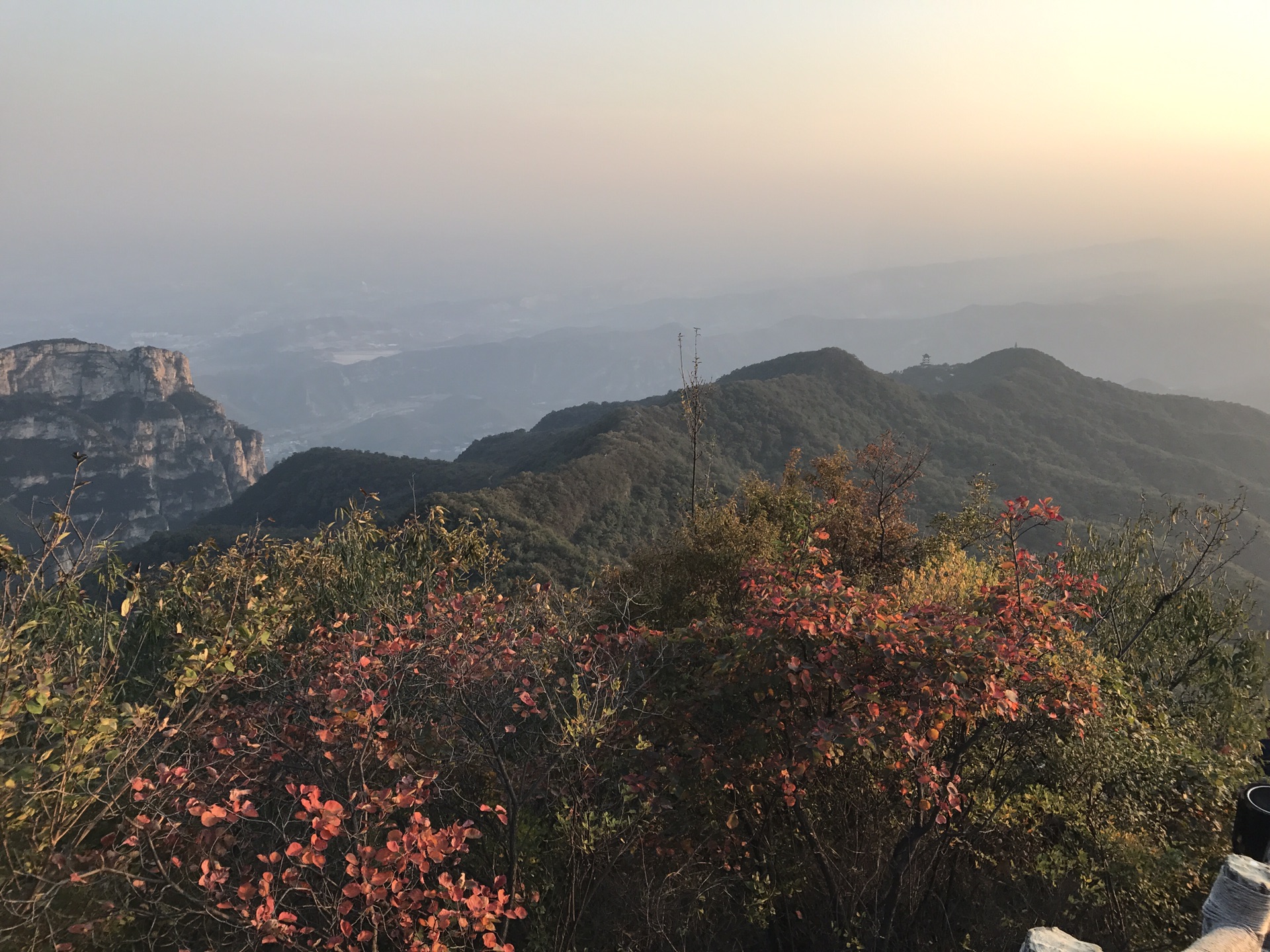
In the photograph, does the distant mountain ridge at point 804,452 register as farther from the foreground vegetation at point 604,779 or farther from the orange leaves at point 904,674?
the orange leaves at point 904,674

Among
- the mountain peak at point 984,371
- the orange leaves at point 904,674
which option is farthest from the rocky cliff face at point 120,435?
the orange leaves at point 904,674

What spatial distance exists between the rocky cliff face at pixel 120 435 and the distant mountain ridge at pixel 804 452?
73.7 m

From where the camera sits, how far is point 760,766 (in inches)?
268

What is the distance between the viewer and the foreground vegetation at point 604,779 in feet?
17.7

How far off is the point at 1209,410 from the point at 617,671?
15578 cm

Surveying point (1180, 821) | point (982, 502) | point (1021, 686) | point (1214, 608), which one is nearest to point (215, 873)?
point (1021, 686)

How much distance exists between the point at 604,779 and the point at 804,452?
88948 millimetres

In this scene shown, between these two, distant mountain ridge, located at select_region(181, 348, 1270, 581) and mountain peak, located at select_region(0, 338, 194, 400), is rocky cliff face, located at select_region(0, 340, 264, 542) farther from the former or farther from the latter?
distant mountain ridge, located at select_region(181, 348, 1270, 581)

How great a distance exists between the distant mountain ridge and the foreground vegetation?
37.6 meters

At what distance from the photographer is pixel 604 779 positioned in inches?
267

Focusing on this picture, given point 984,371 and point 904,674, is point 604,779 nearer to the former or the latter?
point 904,674

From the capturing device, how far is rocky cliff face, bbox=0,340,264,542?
480ft

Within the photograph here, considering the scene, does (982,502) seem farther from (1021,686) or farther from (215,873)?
(215,873)

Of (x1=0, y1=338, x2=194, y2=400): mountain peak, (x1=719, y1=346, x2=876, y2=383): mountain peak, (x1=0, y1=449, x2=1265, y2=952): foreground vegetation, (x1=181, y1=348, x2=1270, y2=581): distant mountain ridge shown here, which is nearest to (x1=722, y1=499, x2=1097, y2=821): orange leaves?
(x1=0, y1=449, x2=1265, y2=952): foreground vegetation
